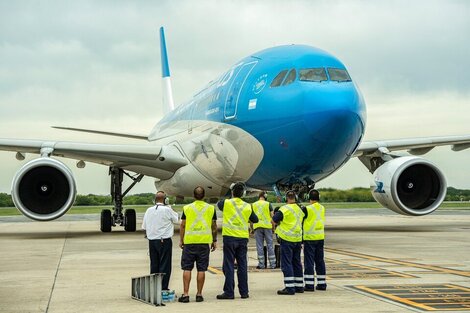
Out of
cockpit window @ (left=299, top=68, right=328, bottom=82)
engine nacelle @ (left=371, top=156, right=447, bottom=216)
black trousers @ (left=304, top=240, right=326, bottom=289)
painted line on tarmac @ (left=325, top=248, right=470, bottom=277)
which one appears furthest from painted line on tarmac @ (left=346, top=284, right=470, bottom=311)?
engine nacelle @ (left=371, top=156, right=447, bottom=216)

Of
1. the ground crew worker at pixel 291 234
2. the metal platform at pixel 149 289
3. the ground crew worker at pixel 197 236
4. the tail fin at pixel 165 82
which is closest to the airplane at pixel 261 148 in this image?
the ground crew worker at pixel 291 234

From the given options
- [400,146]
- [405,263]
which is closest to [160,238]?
[405,263]

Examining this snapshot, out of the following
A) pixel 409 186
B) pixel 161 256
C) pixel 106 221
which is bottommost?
pixel 161 256

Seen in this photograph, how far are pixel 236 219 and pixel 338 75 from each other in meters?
6.61

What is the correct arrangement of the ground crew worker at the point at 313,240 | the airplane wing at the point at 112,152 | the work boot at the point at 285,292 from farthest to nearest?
1. the airplane wing at the point at 112,152
2. the ground crew worker at the point at 313,240
3. the work boot at the point at 285,292

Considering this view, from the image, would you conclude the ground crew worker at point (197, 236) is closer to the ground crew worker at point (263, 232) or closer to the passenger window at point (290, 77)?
the ground crew worker at point (263, 232)

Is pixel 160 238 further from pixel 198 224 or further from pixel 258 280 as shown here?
pixel 258 280

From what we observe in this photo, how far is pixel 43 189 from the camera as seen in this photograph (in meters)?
19.2

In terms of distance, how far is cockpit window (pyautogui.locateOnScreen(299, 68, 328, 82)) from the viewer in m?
14.7

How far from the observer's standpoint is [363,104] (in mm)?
14938

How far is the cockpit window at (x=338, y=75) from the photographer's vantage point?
14.8 metres

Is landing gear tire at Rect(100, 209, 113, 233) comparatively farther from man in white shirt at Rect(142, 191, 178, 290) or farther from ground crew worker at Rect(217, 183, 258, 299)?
ground crew worker at Rect(217, 183, 258, 299)

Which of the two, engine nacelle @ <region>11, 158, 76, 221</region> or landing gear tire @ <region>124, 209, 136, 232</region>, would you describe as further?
landing gear tire @ <region>124, 209, 136, 232</region>

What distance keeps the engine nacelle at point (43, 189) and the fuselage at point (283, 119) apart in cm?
370
